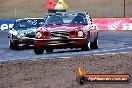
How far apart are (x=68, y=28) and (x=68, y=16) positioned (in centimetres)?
136

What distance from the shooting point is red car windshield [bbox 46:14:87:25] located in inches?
680

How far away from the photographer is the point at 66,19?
1745 cm

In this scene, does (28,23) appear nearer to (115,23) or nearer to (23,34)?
(23,34)

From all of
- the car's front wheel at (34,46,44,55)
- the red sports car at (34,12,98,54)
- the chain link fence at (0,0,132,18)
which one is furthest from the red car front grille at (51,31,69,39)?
the chain link fence at (0,0,132,18)

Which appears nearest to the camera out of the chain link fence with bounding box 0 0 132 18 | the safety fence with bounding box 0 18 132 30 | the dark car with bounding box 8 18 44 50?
the dark car with bounding box 8 18 44 50

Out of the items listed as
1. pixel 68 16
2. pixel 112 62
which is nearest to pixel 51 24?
pixel 68 16

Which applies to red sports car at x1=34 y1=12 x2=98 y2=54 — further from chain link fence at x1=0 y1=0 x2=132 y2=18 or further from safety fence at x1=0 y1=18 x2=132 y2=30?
chain link fence at x1=0 y1=0 x2=132 y2=18

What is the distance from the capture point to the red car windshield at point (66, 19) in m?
17.3

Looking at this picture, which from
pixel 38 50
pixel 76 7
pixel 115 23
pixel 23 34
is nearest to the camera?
pixel 38 50

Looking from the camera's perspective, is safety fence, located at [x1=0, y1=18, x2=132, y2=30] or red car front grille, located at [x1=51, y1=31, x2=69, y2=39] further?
safety fence, located at [x1=0, y1=18, x2=132, y2=30]

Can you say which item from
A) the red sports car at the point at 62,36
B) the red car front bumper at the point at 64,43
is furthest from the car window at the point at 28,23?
the red car front bumper at the point at 64,43

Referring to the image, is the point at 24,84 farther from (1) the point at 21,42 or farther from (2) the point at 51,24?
(1) the point at 21,42

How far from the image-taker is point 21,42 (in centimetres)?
2103

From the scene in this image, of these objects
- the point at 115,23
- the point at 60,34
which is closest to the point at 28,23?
the point at 60,34
